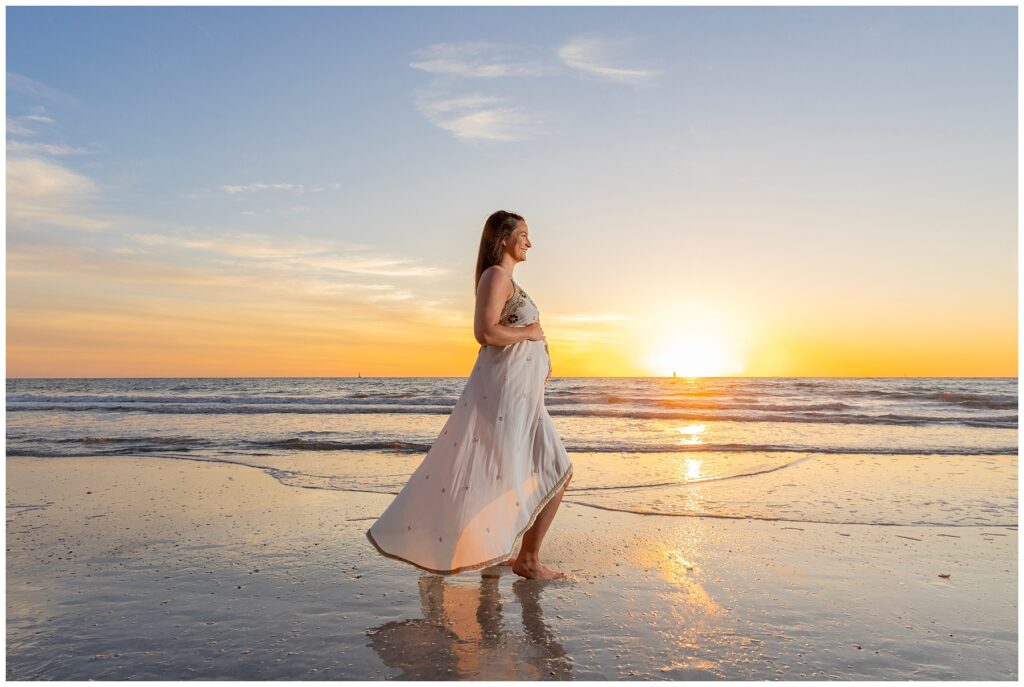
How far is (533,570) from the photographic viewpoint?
440 cm

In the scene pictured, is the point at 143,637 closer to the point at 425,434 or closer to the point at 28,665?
the point at 28,665

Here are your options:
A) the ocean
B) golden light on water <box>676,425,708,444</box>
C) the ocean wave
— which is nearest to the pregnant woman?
the ocean

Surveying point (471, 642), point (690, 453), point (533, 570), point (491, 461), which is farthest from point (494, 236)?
point (690, 453)

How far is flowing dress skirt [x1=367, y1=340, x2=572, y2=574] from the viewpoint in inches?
162

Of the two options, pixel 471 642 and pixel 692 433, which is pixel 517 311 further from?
pixel 692 433

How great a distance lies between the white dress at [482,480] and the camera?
13.5 ft

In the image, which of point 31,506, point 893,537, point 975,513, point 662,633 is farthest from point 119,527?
point 975,513

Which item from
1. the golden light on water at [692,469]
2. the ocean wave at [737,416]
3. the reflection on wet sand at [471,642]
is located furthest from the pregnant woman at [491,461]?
the ocean wave at [737,416]

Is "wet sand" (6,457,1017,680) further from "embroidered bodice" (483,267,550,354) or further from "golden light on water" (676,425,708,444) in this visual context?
"golden light on water" (676,425,708,444)

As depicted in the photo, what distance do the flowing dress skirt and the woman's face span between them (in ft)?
1.70

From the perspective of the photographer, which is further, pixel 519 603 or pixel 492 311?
pixel 492 311

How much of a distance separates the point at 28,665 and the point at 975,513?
6.98 m

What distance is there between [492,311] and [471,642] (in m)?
1.75

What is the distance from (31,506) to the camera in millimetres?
6684
